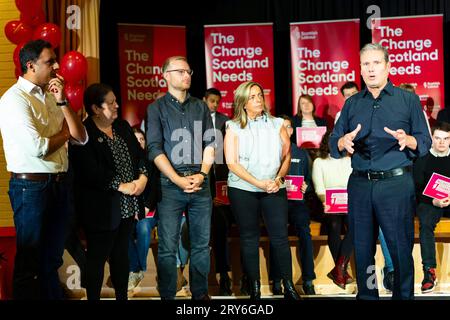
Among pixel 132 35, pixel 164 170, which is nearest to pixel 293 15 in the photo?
pixel 132 35

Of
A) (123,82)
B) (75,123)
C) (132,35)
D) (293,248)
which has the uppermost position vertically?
(132,35)

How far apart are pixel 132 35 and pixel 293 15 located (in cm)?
198

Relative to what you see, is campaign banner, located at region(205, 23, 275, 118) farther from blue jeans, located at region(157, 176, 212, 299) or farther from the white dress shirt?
the white dress shirt

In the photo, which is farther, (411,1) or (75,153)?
(411,1)

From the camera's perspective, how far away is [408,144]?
3875 mm

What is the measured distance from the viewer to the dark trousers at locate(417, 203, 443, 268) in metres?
5.42

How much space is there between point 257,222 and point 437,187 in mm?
1440

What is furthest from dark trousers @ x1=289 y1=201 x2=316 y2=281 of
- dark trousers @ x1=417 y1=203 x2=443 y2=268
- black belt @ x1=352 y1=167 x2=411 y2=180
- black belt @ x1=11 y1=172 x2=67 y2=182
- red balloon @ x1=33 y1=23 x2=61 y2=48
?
red balloon @ x1=33 y1=23 x2=61 y2=48

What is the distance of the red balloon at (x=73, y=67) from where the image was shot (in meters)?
6.18

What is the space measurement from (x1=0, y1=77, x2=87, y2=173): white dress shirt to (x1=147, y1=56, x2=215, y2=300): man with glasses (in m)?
0.79

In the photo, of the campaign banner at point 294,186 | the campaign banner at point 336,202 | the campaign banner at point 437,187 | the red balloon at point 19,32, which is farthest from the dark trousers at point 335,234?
the red balloon at point 19,32

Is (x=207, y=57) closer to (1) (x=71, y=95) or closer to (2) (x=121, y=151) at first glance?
(1) (x=71, y=95)

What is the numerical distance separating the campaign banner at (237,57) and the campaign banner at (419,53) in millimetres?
1250

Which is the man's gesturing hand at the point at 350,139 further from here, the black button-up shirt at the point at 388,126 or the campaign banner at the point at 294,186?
the campaign banner at the point at 294,186
